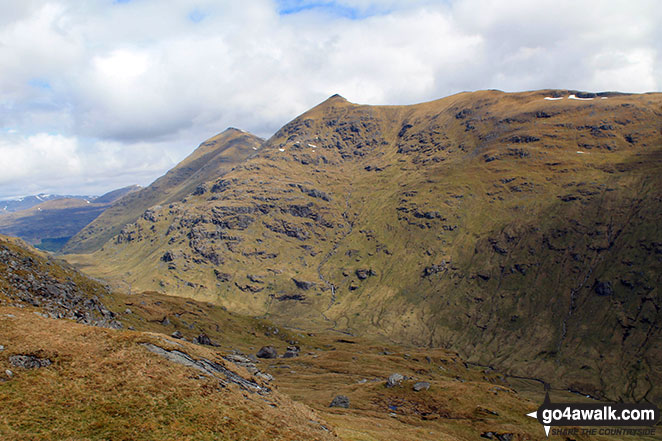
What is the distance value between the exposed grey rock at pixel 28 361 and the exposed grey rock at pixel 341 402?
6655 centimetres

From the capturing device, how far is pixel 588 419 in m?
94.7

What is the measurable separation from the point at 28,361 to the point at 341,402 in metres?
69.4

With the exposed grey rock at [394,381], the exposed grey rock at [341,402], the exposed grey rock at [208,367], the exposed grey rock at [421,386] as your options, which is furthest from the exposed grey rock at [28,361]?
the exposed grey rock at [421,386]

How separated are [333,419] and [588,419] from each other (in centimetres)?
6975

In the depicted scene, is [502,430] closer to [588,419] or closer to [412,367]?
[588,419]

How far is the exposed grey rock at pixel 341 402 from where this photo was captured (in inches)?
3630

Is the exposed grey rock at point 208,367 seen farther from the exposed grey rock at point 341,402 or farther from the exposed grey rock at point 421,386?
the exposed grey rock at point 421,386

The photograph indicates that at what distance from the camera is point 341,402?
93375 millimetres

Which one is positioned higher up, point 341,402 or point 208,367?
point 208,367

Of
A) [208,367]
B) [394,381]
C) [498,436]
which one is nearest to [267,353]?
[394,381]

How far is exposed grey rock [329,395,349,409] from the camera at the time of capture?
92194 mm

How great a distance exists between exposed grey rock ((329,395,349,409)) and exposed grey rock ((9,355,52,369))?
6655cm

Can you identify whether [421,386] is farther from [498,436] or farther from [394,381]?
[498,436]

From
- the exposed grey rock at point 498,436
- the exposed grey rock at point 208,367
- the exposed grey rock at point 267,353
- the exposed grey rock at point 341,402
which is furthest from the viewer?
the exposed grey rock at point 267,353
